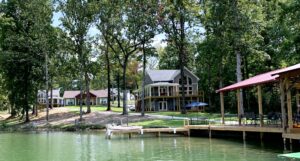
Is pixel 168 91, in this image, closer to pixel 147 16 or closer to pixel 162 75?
pixel 162 75

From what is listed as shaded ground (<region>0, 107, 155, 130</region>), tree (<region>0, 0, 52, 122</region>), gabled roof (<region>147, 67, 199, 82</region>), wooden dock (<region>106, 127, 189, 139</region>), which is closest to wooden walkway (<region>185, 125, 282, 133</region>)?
wooden dock (<region>106, 127, 189, 139</region>)

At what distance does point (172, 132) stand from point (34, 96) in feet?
84.8

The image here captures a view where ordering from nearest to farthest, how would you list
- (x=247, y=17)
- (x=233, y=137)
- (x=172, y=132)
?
(x=233, y=137), (x=172, y=132), (x=247, y=17)

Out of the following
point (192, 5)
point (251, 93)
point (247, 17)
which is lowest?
point (251, 93)

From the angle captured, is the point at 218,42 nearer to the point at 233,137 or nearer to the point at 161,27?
the point at 161,27

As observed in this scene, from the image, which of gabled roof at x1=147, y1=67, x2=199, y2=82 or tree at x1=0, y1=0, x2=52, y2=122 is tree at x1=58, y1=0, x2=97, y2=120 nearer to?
tree at x1=0, y1=0, x2=52, y2=122

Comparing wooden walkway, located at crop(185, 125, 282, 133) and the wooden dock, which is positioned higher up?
wooden walkway, located at crop(185, 125, 282, 133)

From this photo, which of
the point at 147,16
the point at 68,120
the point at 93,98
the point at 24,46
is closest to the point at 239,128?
the point at 147,16

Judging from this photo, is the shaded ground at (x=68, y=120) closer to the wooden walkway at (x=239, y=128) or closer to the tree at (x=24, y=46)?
the tree at (x=24, y=46)

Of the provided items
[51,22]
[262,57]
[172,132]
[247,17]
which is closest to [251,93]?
[262,57]

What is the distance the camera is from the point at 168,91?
212ft

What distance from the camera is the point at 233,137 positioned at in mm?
28578

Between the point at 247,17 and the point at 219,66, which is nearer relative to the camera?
the point at 247,17

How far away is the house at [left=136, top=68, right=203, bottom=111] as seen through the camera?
63.9m
